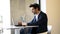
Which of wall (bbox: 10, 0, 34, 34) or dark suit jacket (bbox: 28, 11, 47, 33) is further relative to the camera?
wall (bbox: 10, 0, 34, 34)

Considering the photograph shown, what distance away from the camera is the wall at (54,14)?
3787 mm

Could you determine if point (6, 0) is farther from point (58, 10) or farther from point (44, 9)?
point (58, 10)

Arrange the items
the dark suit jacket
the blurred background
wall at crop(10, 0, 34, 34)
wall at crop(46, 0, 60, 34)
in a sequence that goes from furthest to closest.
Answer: wall at crop(46, 0, 60, 34) < wall at crop(10, 0, 34, 34) < the blurred background < the dark suit jacket

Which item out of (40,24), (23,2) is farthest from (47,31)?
(23,2)

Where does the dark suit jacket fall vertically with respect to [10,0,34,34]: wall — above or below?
below

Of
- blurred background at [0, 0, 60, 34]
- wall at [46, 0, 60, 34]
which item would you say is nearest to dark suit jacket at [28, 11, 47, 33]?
blurred background at [0, 0, 60, 34]

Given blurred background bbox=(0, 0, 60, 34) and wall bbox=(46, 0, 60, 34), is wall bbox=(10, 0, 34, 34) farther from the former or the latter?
wall bbox=(46, 0, 60, 34)

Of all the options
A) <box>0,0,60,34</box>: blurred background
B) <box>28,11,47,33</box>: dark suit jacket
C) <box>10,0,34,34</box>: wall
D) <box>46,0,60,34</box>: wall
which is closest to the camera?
<box>28,11,47,33</box>: dark suit jacket

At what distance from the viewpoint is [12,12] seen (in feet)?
11.9

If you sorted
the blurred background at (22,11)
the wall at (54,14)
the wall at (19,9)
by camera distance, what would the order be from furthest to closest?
the wall at (54,14) → the wall at (19,9) → the blurred background at (22,11)

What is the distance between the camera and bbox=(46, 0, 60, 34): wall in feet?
12.4

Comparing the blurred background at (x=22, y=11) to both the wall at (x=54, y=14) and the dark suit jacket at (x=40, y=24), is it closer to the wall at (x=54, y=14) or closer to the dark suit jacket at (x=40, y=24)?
the wall at (x=54, y=14)

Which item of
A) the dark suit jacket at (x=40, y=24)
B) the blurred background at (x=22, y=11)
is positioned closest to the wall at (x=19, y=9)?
the blurred background at (x=22, y=11)

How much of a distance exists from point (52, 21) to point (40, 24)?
4.04 ft
